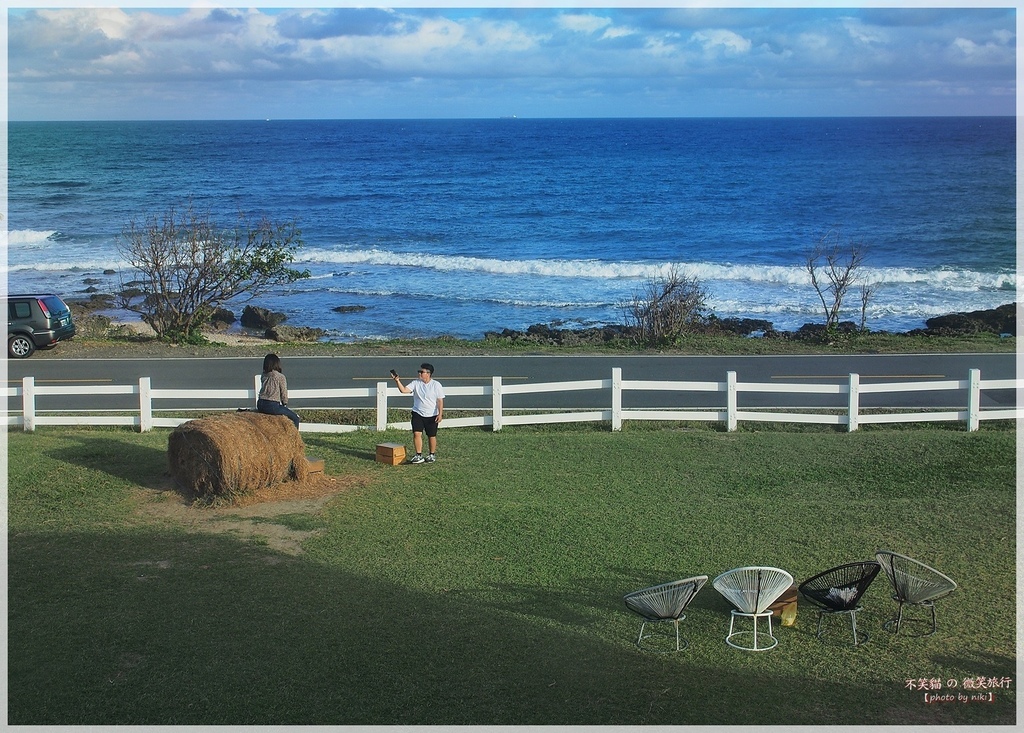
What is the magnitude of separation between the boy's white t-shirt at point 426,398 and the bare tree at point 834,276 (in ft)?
50.4

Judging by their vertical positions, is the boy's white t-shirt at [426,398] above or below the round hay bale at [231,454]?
above

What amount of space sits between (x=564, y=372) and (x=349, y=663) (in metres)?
14.6

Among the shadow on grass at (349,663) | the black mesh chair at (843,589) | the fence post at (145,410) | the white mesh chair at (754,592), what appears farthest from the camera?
the fence post at (145,410)

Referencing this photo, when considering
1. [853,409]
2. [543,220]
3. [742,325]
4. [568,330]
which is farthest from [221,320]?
[543,220]

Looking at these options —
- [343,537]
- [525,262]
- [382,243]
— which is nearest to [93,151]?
[382,243]

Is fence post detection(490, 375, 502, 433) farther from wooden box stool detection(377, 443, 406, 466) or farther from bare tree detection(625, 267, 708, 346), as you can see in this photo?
bare tree detection(625, 267, 708, 346)

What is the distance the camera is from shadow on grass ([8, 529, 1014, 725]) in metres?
7.46

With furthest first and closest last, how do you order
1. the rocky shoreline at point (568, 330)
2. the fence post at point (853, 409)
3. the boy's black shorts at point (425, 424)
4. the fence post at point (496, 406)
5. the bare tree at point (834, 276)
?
1. the bare tree at point (834, 276)
2. the rocky shoreline at point (568, 330)
3. the fence post at point (496, 406)
4. the fence post at point (853, 409)
5. the boy's black shorts at point (425, 424)

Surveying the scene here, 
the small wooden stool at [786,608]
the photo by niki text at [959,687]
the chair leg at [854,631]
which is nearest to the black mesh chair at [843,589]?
the chair leg at [854,631]

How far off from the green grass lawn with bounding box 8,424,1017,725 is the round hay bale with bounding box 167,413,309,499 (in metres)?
0.70

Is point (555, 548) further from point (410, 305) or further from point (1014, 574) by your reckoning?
point (410, 305)

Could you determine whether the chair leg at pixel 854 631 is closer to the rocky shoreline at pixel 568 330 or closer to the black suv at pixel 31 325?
the rocky shoreline at pixel 568 330

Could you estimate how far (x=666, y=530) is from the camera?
38.2 feet

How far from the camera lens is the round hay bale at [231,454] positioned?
12.5m
